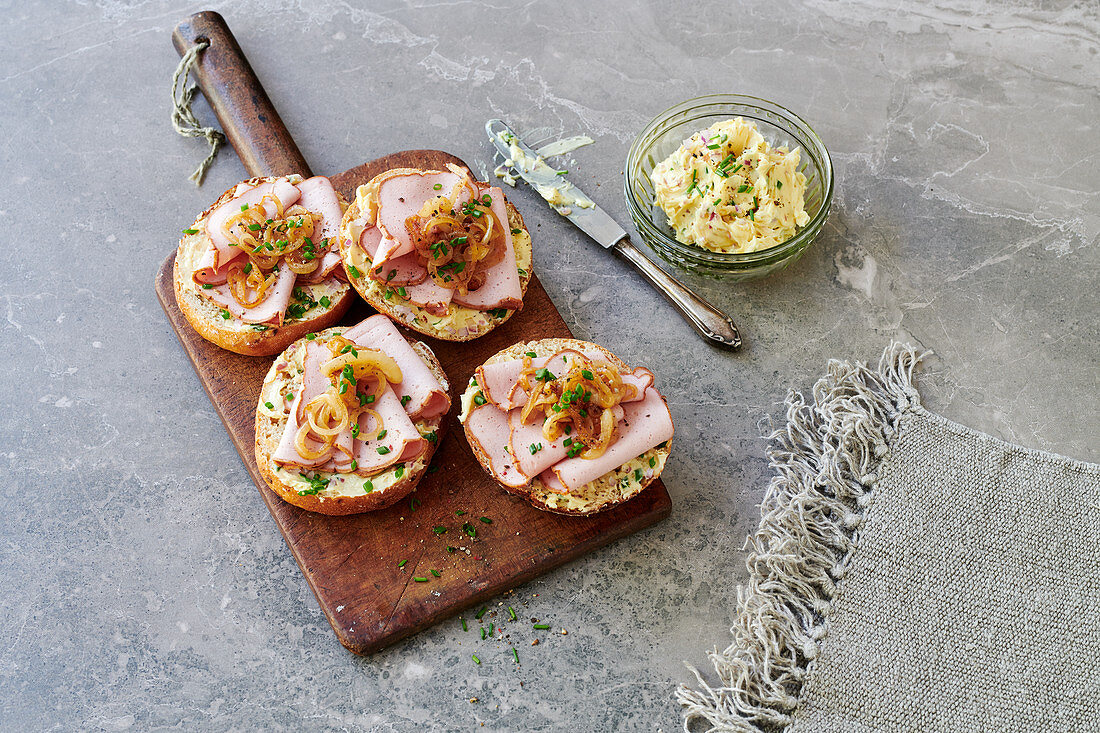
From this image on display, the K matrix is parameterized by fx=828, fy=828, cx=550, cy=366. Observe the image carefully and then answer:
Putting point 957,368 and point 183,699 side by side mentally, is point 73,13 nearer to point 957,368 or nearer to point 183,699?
point 183,699

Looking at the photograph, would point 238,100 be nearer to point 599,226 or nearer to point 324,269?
point 324,269

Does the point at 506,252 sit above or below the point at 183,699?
above

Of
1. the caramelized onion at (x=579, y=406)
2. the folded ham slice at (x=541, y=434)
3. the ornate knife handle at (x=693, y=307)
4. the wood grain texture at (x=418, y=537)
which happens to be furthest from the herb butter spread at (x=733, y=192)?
the wood grain texture at (x=418, y=537)

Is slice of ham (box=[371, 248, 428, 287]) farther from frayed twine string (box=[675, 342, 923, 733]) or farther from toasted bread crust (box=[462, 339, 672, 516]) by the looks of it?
frayed twine string (box=[675, 342, 923, 733])

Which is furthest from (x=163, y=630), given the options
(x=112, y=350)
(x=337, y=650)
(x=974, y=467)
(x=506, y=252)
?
(x=974, y=467)

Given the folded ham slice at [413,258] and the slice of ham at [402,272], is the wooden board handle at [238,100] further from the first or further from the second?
the slice of ham at [402,272]

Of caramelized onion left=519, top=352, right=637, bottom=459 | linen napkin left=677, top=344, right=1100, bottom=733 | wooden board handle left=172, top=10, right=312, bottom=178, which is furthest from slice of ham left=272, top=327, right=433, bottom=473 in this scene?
linen napkin left=677, top=344, right=1100, bottom=733

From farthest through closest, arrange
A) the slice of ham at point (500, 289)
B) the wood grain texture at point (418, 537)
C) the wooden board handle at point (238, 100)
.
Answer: the wooden board handle at point (238, 100) < the slice of ham at point (500, 289) < the wood grain texture at point (418, 537)
